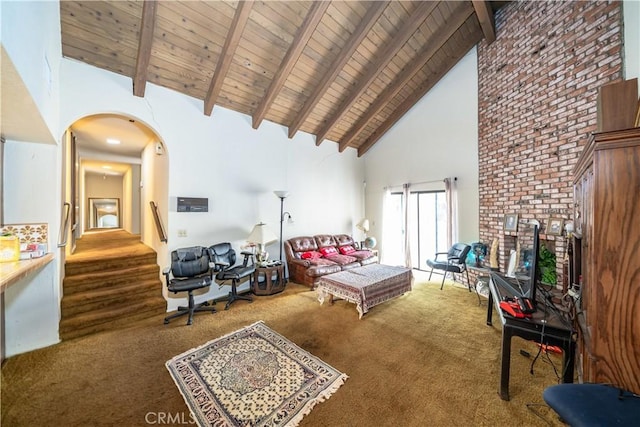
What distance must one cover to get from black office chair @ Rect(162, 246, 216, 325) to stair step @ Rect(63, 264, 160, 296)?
64cm

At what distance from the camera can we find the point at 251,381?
193cm

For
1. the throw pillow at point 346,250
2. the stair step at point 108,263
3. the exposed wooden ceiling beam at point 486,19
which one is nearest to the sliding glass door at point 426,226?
the throw pillow at point 346,250

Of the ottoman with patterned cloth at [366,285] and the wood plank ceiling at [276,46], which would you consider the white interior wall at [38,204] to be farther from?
the ottoman with patterned cloth at [366,285]

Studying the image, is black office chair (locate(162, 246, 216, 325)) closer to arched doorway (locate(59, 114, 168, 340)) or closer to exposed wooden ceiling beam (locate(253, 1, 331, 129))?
arched doorway (locate(59, 114, 168, 340))

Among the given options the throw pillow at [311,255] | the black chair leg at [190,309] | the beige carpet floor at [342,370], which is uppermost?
the throw pillow at [311,255]

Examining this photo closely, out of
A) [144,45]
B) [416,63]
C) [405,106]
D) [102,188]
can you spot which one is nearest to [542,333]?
[416,63]

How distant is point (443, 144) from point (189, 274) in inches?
214

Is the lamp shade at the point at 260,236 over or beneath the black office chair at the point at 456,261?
over

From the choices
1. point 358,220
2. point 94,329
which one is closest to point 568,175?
point 358,220

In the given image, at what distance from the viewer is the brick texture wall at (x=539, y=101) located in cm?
274

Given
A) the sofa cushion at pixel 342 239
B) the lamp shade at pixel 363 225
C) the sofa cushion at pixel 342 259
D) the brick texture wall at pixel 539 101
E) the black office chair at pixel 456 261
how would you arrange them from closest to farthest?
the brick texture wall at pixel 539 101, the black office chair at pixel 456 261, the sofa cushion at pixel 342 259, the sofa cushion at pixel 342 239, the lamp shade at pixel 363 225

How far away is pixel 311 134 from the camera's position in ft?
18.3

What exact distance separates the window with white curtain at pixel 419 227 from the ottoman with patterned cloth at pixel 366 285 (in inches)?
83.1

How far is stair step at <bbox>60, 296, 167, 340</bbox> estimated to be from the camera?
2672mm
